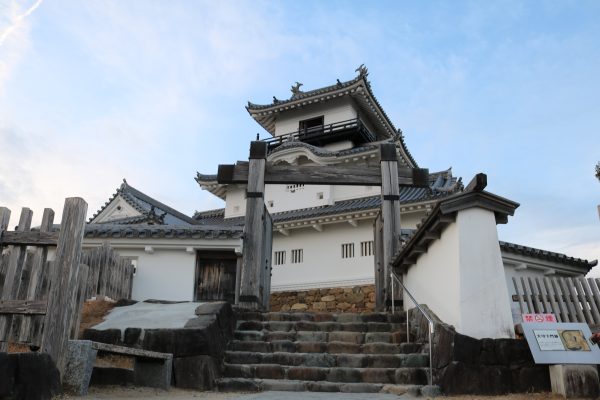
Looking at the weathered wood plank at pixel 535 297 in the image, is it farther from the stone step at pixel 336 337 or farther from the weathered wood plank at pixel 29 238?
the weathered wood plank at pixel 29 238

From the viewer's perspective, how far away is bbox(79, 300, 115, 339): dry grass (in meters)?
7.81

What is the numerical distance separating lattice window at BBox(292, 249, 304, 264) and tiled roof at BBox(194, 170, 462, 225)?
4.56 ft

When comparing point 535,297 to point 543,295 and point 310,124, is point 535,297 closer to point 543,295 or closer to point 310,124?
point 543,295

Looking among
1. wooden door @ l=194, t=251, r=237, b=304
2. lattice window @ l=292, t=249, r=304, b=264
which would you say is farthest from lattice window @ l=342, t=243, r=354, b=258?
wooden door @ l=194, t=251, r=237, b=304

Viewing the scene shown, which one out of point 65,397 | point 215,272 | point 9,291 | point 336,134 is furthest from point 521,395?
point 336,134

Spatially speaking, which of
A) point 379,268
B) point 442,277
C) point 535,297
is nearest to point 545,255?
point 379,268

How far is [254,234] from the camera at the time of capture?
10133mm

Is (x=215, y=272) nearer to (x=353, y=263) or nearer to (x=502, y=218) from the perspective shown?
(x=353, y=263)

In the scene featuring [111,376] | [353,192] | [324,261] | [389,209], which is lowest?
[111,376]

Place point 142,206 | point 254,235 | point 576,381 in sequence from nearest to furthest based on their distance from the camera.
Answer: point 576,381 < point 254,235 < point 142,206

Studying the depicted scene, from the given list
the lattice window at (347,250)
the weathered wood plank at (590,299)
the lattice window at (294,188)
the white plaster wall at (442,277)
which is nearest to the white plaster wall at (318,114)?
the lattice window at (294,188)

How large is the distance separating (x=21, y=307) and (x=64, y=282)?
0.45m

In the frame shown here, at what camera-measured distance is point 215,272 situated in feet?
47.2

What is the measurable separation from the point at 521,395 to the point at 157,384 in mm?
4167
